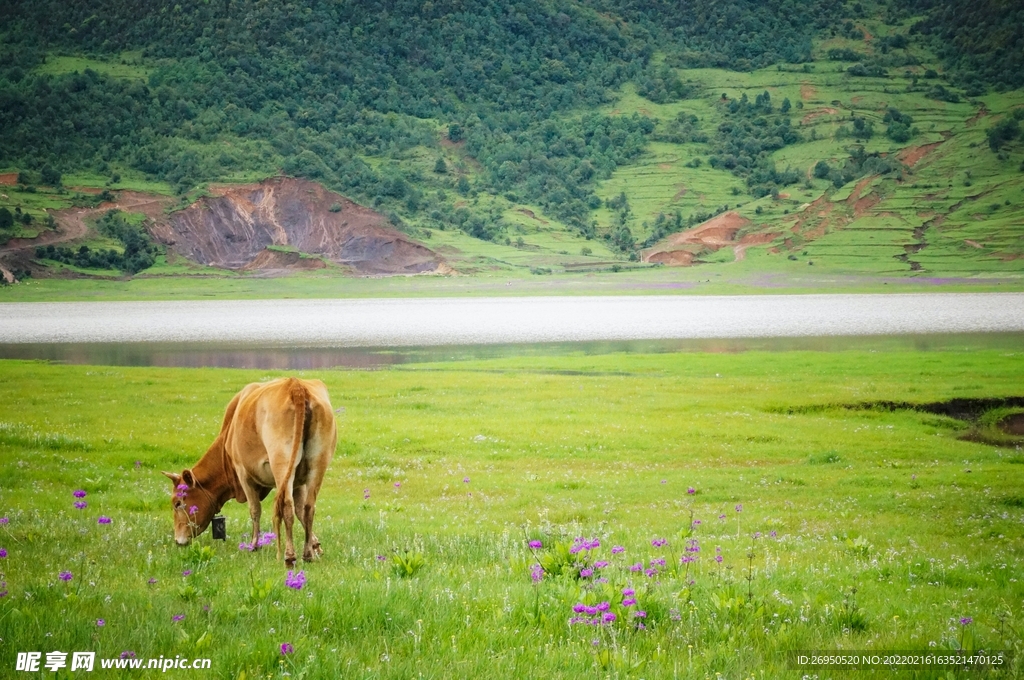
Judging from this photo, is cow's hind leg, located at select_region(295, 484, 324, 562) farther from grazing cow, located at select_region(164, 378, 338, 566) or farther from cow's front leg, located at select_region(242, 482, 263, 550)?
cow's front leg, located at select_region(242, 482, 263, 550)

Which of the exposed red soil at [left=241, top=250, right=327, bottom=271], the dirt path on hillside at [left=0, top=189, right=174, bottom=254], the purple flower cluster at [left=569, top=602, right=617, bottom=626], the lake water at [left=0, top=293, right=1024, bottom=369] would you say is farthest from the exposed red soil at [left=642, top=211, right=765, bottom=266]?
the purple flower cluster at [left=569, top=602, right=617, bottom=626]

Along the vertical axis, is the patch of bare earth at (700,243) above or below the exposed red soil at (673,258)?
above

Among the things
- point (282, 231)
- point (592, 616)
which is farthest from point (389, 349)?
point (282, 231)

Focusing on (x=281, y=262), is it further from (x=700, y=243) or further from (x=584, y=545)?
(x=584, y=545)

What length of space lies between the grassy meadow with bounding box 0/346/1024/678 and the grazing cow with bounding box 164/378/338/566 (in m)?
0.52

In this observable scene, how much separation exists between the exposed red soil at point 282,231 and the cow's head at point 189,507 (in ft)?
547

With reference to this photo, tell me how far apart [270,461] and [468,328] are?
67939mm

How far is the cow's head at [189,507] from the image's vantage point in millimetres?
11516

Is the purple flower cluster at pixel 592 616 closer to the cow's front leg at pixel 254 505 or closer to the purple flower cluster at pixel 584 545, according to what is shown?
the purple flower cluster at pixel 584 545

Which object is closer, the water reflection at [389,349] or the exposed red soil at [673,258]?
the water reflection at [389,349]

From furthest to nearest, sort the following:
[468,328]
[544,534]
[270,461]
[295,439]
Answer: [468,328] < [544,534] < [270,461] < [295,439]

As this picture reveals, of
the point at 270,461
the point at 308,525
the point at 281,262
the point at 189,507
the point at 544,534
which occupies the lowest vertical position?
the point at 281,262

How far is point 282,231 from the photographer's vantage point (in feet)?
608

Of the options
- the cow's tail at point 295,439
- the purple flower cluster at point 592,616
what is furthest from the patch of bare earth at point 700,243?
the purple flower cluster at point 592,616
